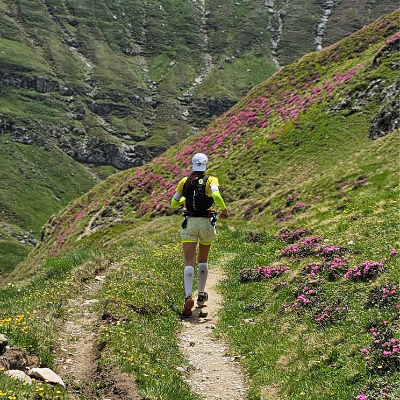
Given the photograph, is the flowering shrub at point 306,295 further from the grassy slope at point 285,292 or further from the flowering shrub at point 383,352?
the flowering shrub at point 383,352

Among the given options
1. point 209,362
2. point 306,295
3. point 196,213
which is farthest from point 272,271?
point 209,362

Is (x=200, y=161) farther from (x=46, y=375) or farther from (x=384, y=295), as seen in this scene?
(x=46, y=375)

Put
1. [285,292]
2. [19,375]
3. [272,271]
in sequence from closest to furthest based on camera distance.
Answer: [19,375] < [285,292] < [272,271]

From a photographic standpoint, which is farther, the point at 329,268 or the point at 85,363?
the point at 329,268

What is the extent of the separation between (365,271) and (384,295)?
2.10m

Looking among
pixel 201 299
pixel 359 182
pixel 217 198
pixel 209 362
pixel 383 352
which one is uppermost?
pixel 217 198

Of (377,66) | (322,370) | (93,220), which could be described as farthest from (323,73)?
(322,370)

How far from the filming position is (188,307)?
1298 centimetres

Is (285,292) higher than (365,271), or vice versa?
(365,271)

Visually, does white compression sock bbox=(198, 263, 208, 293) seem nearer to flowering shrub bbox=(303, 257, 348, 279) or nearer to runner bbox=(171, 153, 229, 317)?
runner bbox=(171, 153, 229, 317)

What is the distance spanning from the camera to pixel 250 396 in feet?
27.7

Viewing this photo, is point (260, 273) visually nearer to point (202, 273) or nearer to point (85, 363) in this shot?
point (202, 273)

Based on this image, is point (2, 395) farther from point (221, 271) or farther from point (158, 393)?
point (221, 271)

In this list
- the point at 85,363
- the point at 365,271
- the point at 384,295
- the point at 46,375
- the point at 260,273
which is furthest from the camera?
the point at 260,273
